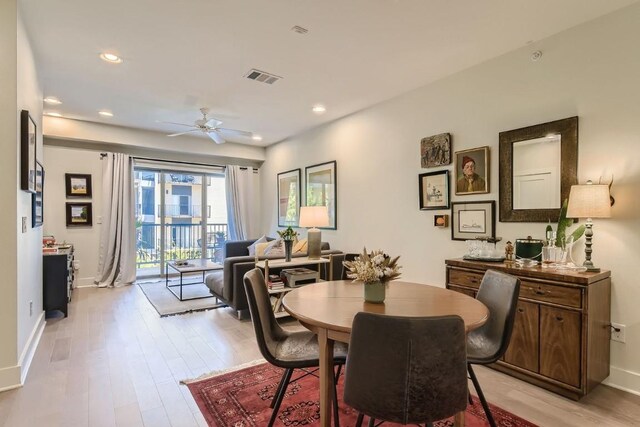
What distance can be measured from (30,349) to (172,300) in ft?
6.48

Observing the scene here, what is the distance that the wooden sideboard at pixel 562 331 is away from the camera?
2193mm

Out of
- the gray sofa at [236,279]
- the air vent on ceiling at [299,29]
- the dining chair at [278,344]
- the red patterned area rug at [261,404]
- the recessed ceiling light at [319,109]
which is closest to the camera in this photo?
the dining chair at [278,344]

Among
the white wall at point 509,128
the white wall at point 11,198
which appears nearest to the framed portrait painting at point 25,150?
the white wall at point 11,198

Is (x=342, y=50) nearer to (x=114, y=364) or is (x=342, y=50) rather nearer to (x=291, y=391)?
(x=291, y=391)

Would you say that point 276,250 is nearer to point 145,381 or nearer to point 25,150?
point 145,381

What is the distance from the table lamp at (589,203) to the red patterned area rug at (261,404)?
1343 millimetres

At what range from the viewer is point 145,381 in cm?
248

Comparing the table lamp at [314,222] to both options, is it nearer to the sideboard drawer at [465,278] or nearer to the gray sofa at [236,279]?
the gray sofa at [236,279]

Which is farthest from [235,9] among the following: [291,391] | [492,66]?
[291,391]

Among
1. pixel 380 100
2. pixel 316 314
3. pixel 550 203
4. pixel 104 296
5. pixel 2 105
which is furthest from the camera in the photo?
pixel 104 296

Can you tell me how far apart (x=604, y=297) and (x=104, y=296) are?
5933 mm

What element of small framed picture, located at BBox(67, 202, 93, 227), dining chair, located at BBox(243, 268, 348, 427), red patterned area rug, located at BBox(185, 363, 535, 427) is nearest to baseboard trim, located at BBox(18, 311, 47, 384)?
red patterned area rug, located at BBox(185, 363, 535, 427)

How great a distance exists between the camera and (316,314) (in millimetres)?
1632

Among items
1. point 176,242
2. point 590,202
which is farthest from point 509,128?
point 176,242
